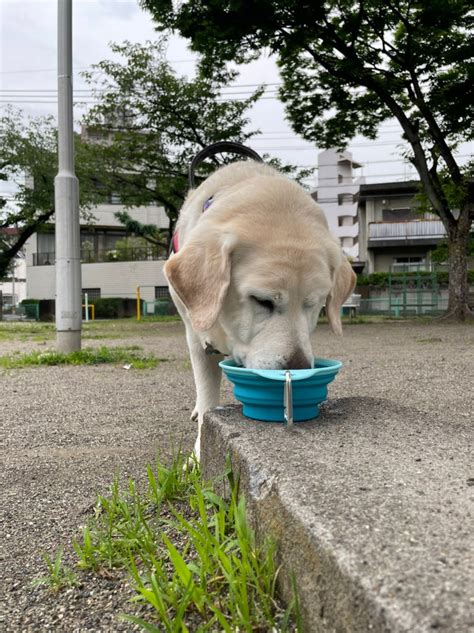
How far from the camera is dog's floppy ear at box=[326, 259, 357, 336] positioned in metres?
2.42

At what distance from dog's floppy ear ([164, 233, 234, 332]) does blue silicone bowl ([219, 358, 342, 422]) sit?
282 millimetres

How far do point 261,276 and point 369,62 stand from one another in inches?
494

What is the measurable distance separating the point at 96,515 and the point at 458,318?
→ 45.0ft

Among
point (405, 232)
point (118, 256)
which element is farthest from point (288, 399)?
point (118, 256)

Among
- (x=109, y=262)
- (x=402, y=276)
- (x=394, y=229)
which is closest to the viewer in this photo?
(x=402, y=276)

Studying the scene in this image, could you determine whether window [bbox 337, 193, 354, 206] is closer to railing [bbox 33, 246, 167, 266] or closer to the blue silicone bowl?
railing [bbox 33, 246, 167, 266]

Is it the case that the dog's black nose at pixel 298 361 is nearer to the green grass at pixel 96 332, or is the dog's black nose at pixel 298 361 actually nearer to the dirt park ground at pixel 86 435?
the dirt park ground at pixel 86 435

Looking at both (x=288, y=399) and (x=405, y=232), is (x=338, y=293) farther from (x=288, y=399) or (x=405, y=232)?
(x=405, y=232)

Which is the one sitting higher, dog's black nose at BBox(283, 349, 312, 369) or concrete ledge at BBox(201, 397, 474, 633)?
dog's black nose at BBox(283, 349, 312, 369)

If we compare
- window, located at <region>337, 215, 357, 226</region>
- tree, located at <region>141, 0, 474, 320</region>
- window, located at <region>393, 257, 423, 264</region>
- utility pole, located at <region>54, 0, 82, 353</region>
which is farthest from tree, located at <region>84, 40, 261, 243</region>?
window, located at <region>337, 215, 357, 226</region>

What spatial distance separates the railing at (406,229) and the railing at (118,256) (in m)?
12.8

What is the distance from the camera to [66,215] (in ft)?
21.6

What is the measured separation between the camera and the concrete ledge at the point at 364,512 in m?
0.86

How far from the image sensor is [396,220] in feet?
102
